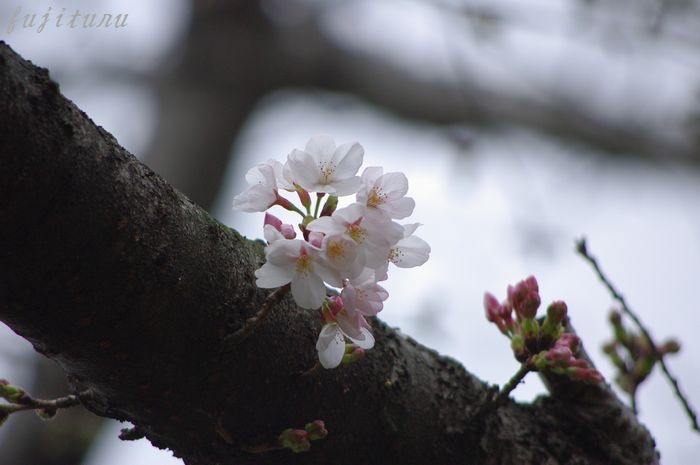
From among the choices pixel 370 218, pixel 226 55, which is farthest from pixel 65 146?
pixel 226 55

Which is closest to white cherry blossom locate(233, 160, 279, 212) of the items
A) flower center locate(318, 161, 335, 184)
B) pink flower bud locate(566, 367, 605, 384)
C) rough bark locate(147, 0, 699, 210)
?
flower center locate(318, 161, 335, 184)

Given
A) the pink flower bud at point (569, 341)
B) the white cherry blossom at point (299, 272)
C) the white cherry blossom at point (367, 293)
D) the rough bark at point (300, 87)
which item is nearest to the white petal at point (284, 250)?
the white cherry blossom at point (299, 272)

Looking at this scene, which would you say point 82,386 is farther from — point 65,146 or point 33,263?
point 65,146

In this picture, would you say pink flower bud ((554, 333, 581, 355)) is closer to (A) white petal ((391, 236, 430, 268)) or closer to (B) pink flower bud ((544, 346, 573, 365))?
(B) pink flower bud ((544, 346, 573, 365))

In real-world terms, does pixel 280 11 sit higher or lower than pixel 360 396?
higher

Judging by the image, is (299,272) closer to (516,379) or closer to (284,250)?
(284,250)

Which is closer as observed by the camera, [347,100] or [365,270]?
[365,270]
